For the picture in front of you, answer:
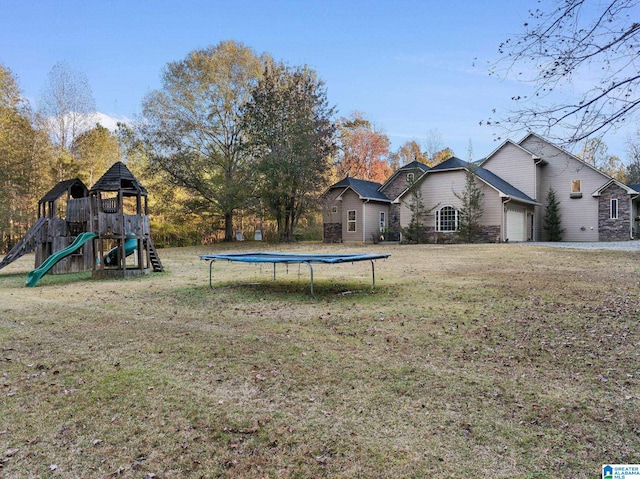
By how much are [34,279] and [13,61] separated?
1732 centimetres

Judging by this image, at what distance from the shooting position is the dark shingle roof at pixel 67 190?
45.2 ft

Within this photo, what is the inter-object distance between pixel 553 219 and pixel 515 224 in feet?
11.5

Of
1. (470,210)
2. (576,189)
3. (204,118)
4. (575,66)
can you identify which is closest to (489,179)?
(470,210)

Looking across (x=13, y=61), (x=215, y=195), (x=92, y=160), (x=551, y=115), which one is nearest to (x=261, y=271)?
(x=551, y=115)

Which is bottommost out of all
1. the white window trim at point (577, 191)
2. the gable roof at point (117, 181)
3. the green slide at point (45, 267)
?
the green slide at point (45, 267)

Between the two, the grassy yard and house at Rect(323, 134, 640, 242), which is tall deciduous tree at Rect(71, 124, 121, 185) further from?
the grassy yard

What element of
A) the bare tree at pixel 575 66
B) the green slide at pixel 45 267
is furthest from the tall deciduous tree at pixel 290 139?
the bare tree at pixel 575 66

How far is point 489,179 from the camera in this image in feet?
A: 70.7

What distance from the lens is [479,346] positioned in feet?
14.8

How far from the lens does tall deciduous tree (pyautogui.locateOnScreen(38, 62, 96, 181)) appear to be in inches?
909

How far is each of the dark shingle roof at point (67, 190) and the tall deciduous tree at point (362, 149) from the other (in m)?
26.1

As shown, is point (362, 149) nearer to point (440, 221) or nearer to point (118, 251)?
point (440, 221)

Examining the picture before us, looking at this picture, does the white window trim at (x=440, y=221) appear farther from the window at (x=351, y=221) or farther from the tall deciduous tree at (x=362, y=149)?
the tall deciduous tree at (x=362, y=149)

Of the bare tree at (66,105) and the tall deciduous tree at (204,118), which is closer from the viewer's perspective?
the bare tree at (66,105)
